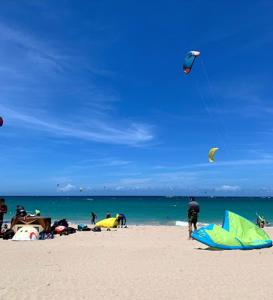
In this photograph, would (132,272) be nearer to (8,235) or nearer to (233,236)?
(233,236)

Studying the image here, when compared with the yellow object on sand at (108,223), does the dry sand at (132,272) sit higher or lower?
lower

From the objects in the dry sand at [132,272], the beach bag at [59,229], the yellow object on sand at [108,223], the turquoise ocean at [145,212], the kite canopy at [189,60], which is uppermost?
the kite canopy at [189,60]

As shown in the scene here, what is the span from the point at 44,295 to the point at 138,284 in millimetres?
2094

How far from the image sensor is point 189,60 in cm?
1617

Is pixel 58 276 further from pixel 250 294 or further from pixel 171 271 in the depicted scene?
pixel 250 294

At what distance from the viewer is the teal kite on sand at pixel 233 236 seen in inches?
526

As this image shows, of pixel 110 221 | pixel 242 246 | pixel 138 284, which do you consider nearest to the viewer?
pixel 138 284

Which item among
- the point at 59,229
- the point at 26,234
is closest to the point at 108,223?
the point at 59,229

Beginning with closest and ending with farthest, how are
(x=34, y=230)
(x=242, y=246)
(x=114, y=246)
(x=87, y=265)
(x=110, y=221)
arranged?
(x=87, y=265) < (x=242, y=246) < (x=114, y=246) < (x=34, y=230) < (x=110, y=221)

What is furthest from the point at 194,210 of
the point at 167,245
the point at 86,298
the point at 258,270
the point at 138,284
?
the point at 86,298

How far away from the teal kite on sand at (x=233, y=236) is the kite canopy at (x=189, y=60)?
6.17 meters

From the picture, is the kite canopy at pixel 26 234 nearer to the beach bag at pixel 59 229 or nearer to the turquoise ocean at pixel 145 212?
the beach bag at pixel 59 229

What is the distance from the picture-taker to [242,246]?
43.9ft

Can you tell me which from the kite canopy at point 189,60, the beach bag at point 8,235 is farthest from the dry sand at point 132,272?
the kite canopy at point 189,60
